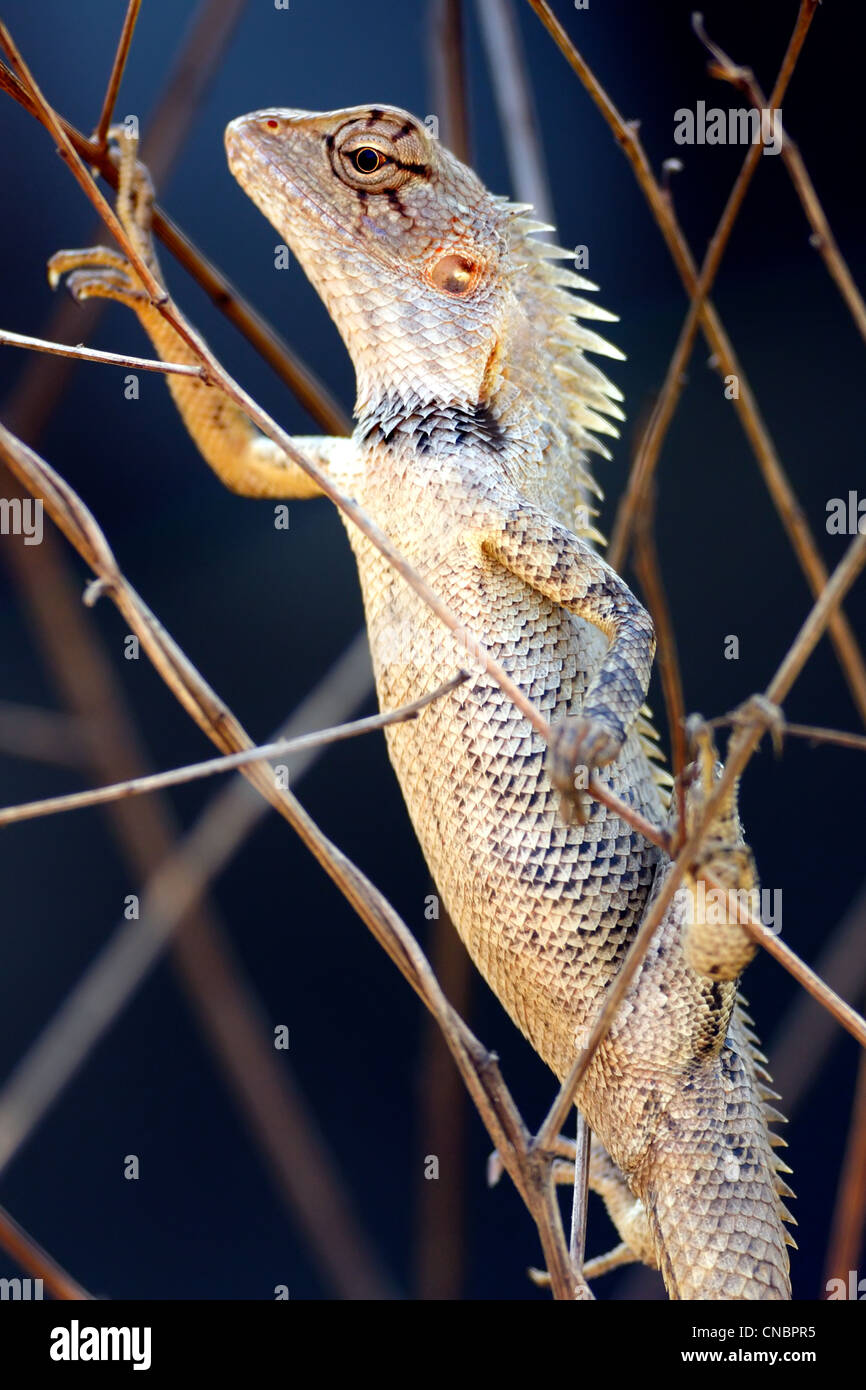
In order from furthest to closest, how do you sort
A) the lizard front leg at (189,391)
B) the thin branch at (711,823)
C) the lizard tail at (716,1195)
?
the lizard front leg at (189,391) < the lizard tail at (716,1195) < the thin branch at (711,823)

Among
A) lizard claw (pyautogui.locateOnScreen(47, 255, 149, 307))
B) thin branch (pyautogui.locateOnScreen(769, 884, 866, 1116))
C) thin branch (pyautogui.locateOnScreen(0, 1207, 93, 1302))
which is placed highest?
lizard claw (pyautogui.locateOnScreen(47, 255, 149, 307))

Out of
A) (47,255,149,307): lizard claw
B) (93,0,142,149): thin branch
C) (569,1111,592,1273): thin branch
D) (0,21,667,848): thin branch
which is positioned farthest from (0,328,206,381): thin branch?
(569,1111,592,1273): thin branch

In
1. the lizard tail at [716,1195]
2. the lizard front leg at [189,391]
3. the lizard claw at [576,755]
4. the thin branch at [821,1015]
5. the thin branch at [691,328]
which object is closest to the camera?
the lizard claw at [576,755]

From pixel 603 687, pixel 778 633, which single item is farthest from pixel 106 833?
A: pixel 603 687

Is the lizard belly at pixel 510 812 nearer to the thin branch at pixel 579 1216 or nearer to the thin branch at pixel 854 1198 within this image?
the thin branch at pixel 579 1216

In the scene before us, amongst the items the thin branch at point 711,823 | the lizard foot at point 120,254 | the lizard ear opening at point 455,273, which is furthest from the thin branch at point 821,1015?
the lizard foot at point 120,254

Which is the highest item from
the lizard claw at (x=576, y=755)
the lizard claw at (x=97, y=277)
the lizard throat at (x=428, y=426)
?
the lizard claw at (x=97, y=277)

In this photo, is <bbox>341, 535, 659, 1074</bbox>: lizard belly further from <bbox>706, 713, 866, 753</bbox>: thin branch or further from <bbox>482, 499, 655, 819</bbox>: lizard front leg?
<bbox>706, 713, 866, 753</bbox>: thin branch

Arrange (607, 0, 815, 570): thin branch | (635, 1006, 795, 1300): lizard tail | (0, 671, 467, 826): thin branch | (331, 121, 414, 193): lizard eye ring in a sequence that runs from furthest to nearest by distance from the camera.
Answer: (331, 121, 414, 193): lizard eye ring → (635, 1006, 795, 1300): lizard tail → (607, 0, 815, 570): thin branch → (0, 671, 467, 826): thin branch
